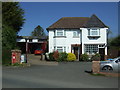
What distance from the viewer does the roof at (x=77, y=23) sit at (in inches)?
1328

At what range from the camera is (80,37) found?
111ft

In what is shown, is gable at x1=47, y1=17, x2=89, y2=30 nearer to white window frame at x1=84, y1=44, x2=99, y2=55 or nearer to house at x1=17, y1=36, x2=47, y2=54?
white window frame at x1=84, y1=44, x2=99, y2=55

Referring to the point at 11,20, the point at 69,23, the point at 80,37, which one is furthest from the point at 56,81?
the point at 11,20

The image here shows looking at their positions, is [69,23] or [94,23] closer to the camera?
[94,23]

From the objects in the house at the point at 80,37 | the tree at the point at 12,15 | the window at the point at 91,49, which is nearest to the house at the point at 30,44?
the tree at the point at 12,15

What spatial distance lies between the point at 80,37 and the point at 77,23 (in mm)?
2933

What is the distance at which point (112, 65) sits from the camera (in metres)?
17.5

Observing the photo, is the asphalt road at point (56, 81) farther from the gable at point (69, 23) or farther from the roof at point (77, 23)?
the gable at point (69, 23)

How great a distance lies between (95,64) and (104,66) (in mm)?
2865

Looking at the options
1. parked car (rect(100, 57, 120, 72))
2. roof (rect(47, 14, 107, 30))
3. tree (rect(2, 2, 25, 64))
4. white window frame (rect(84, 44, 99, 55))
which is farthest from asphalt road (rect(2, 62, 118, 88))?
roof (rect(47, 14, 107, 30))

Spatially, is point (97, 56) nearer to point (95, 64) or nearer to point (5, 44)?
point (5, 44)

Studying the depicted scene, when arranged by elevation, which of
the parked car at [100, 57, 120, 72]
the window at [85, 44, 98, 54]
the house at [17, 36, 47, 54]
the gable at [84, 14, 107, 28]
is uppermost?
the gable at [84, 14, 107, 28]

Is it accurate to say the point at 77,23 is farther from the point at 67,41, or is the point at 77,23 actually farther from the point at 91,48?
the point at 91,48

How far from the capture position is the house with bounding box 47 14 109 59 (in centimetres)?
3309
